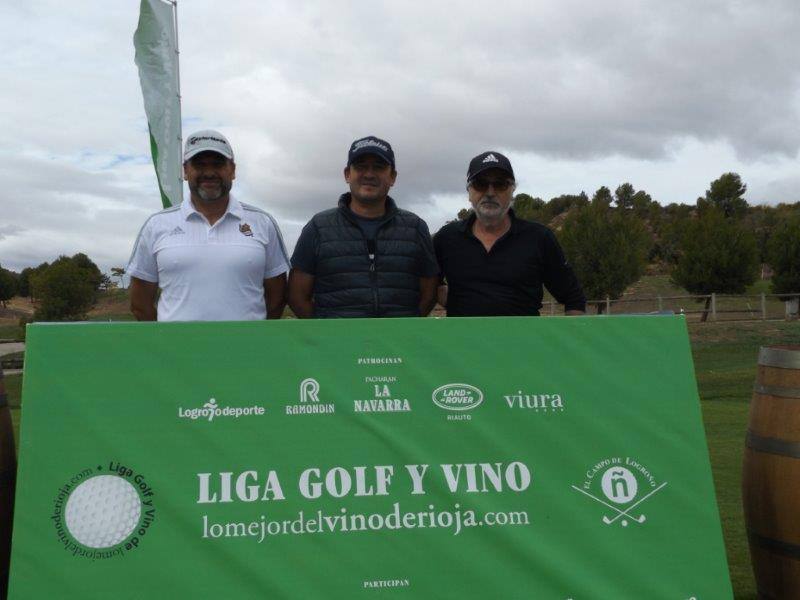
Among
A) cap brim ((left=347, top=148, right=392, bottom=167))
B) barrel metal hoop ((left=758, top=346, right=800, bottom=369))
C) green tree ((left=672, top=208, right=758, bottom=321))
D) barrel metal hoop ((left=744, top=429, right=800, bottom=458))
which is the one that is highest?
green tree ((left=672, top=208, right=758, bottom=321))

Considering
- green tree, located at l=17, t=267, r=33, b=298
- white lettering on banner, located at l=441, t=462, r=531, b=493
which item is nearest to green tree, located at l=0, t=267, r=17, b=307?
green tree, located at l=17, t=267, r=33, b=298

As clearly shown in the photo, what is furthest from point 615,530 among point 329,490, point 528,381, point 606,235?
point 606,235

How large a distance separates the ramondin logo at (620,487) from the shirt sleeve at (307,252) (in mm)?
1667

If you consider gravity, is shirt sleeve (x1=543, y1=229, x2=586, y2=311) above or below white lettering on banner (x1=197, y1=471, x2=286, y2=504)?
above

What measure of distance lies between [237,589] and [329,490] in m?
0.45

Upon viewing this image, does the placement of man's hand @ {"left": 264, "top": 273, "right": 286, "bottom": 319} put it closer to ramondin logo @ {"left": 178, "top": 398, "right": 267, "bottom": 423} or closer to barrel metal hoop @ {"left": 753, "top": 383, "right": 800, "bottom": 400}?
ramondin logo @ {"left": 178, "top": 398, "right": 267, "bottom": 423}

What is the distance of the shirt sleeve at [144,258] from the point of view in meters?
3.58

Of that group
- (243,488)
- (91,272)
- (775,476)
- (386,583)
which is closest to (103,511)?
(243,488)

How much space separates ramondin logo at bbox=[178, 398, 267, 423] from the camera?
2662mm

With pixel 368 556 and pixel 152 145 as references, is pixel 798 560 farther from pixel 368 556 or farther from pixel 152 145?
pixel 152 145

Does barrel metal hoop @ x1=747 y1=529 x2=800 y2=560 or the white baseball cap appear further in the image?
the white baseball cap

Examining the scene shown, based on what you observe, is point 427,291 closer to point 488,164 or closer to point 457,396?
point 488,164

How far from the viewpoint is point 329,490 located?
2633 mm

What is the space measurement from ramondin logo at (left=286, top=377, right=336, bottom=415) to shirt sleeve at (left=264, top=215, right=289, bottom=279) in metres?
1.09
